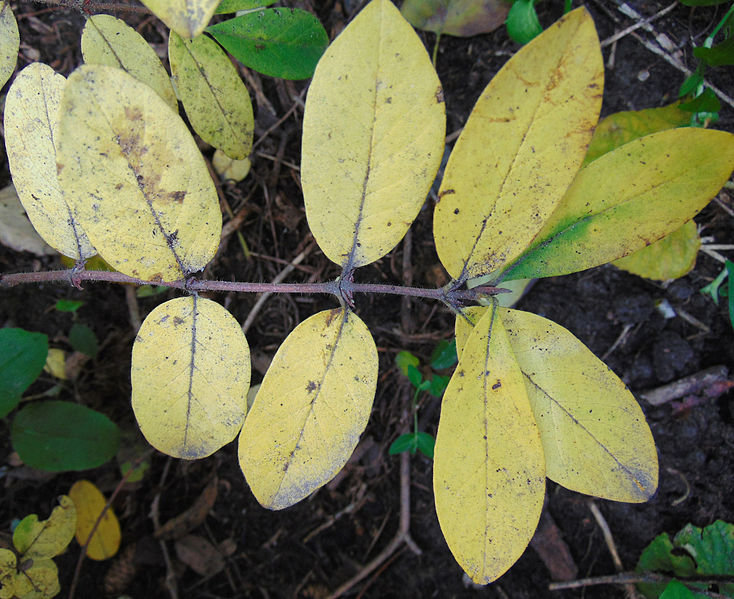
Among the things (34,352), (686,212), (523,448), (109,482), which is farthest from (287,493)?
(109,482)

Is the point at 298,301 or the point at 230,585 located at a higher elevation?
A: the point at 298,301

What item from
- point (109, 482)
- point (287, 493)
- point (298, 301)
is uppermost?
point (287, 493)

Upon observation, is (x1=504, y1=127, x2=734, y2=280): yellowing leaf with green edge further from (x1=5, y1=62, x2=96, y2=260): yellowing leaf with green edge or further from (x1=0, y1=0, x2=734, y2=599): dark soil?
(x1=5, y1=62, x2=96, y2=260): yellowing leaf with green edge

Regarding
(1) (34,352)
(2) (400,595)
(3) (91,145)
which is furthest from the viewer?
(2) (400,595)

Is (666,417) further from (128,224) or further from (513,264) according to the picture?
(128,224)

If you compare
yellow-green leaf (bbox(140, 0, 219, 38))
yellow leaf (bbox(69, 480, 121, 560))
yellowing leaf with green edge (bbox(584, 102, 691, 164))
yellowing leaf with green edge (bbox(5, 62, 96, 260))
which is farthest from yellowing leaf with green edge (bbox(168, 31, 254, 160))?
yellow leaf (bbox(69, 480, 121, 560))

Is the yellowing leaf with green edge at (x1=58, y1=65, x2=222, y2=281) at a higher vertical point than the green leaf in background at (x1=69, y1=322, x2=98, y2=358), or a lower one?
higher
